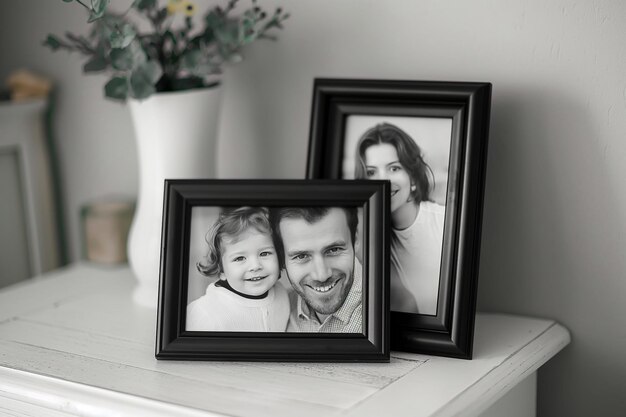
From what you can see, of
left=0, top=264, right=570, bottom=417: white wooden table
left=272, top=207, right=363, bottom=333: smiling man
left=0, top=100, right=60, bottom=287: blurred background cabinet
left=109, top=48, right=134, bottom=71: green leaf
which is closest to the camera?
left=0, top=264, right=570, bottom=417: white wooden table

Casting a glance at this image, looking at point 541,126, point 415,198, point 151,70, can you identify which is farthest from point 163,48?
point 541,126

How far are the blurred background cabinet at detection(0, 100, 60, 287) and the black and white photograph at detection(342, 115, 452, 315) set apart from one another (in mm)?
739

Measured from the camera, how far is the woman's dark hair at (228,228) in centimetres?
94

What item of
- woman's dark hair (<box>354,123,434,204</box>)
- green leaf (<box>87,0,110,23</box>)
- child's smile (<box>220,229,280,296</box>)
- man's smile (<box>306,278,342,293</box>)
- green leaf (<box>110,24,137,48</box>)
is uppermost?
green leaf (<box>87,0,110,23</box>)

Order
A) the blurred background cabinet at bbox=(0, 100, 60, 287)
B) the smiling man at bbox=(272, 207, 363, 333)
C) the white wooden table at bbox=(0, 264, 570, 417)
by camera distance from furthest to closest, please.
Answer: the blurred background cabinet at bbox=(0, 100, 60, 287) < the smiling man at bbox=(272, 207, 363, 333) < the white wooden table at bbox=(0, 264, 570, 417)

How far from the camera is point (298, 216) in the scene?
0.94 m

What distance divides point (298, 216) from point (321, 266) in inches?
2.6

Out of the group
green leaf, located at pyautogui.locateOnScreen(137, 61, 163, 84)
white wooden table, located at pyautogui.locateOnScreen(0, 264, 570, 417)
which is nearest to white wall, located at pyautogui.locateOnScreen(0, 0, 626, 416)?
white wooden table, located at pyautogui.locateOnScreen(0, 264, 570, 417)

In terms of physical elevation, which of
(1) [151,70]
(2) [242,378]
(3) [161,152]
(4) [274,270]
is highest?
(1) [151,70]

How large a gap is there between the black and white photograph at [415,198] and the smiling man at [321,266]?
7 cm

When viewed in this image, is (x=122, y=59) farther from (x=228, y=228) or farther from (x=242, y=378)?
(x=242, y=378)

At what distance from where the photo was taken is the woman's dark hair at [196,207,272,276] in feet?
3.08

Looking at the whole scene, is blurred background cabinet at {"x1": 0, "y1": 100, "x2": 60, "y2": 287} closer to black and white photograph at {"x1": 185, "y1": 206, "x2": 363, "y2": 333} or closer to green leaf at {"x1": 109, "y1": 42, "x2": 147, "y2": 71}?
green leaf at {"x1": 109, "y1": 42, "x2": 147, "y2": 71}

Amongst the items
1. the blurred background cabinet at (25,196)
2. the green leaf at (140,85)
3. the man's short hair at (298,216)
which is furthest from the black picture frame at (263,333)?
the blurred background cabinet at (25,196)
